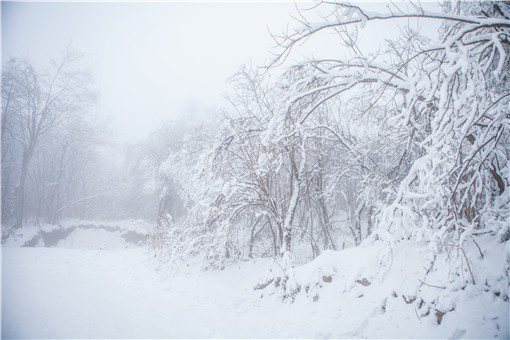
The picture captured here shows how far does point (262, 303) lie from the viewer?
504 centimetres

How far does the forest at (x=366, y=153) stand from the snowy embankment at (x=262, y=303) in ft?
0.20

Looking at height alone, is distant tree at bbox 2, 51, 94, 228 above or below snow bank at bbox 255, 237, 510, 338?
above

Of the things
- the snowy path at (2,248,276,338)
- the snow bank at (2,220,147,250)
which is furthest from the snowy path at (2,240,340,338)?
the snow bank at (2,220,147,250)

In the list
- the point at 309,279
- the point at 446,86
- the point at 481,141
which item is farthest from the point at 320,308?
the point at 446,86

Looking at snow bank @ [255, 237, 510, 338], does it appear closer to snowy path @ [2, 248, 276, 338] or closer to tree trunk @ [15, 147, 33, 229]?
snowy path @ [2, 248, 276, 338]

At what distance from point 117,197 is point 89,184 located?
510 centimetres

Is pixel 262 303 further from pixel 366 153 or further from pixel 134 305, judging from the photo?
pixel 366 153

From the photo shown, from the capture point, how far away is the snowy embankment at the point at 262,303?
2797mm

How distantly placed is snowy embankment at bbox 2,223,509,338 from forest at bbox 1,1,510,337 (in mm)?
61

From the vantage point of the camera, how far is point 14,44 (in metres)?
15.5

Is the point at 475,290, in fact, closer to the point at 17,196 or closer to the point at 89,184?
the point at 17,196

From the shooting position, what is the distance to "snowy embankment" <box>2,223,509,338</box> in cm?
280

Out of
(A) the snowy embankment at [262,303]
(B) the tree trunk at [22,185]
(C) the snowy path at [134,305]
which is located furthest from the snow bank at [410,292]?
(B) the tree trunk at [22,185]

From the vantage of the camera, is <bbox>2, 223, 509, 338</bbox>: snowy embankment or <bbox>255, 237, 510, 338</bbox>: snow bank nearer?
<bbox>255, 237, 510, 338</bbox>: snow bank
